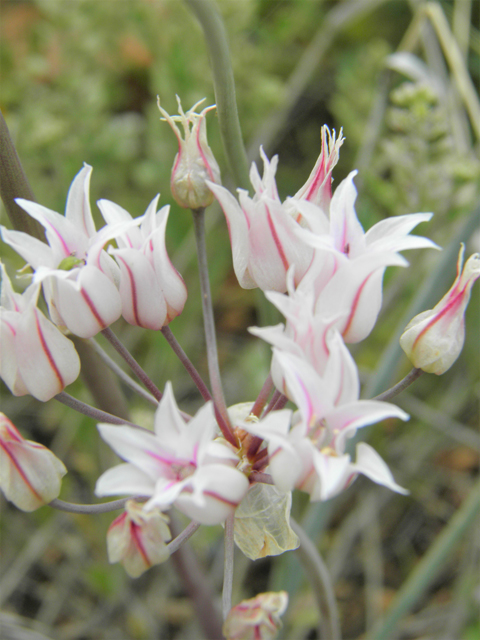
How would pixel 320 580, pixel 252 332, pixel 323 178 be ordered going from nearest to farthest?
pixel 252 332, pixel 323 178, pixel 320 580

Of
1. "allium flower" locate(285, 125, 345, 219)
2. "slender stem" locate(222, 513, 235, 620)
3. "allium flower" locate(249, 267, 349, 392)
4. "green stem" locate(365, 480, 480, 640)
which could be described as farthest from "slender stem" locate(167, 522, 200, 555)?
"green stem" locate(365, 480, 480, 640)

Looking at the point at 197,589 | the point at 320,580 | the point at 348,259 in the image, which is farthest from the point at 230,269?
the point at 348,259

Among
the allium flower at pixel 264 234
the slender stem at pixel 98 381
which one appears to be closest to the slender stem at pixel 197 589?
the slender stem at pixel 98 381

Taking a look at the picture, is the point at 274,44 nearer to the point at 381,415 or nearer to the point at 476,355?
the point at 476,355

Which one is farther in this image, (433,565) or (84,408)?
(433,565)

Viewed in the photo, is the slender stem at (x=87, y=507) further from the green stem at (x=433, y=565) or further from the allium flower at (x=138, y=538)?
the green stem at (x=433, y=565)

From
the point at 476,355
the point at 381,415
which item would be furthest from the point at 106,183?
the point at 381,415

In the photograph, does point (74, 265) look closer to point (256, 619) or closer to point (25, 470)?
point (25, 470)
